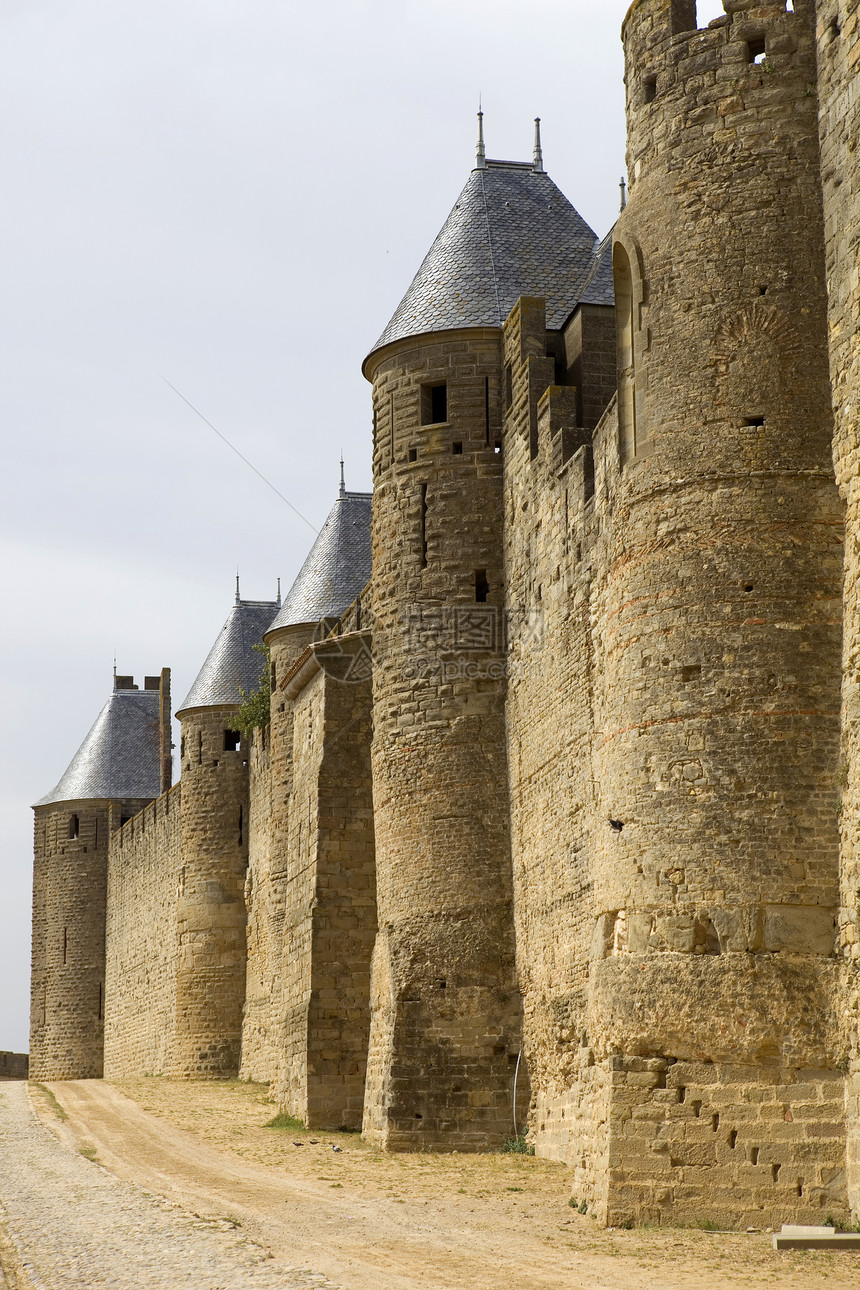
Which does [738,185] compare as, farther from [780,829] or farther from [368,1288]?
[368,1288]

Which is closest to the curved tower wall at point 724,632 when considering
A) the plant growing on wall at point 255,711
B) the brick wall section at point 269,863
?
the brick wall section at point 269,863

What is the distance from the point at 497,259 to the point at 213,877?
49.7ft

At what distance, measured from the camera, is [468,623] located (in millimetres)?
17578

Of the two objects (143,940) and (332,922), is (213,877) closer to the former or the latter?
(143,940)

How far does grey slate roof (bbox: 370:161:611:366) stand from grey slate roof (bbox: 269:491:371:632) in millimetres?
7846

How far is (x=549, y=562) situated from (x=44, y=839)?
27703 mm

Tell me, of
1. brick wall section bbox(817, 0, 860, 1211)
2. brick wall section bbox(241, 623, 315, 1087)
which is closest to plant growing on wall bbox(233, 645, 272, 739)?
brick wall section bbox(241, 623, 315, 1087)

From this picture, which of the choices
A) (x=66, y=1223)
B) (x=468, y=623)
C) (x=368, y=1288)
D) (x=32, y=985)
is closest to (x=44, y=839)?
(x=32, y=985)

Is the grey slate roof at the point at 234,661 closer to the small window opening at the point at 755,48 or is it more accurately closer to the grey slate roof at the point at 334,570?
the grey slate roof at the point at 334,570

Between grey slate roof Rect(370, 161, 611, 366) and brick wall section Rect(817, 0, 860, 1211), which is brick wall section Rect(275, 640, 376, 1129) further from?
brick wall section Rect(817, 0, 860, 1211)

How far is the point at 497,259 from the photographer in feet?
61.5

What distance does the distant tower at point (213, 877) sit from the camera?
29.3 m

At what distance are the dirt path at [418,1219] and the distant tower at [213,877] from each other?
978 centimetres

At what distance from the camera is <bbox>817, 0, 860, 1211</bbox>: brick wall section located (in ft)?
35.2
